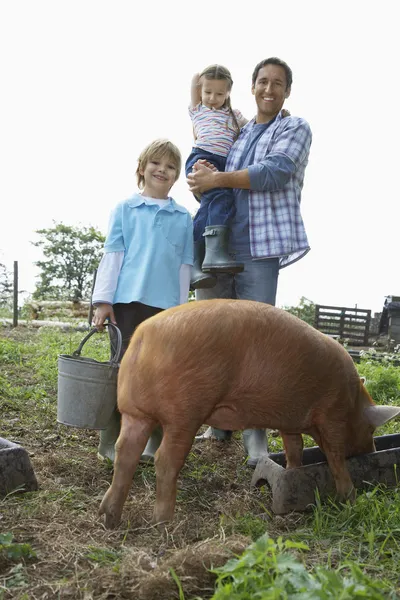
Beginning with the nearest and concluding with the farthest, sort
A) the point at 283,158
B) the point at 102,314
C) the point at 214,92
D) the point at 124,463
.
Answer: the point at 124,463
the point at 102,314
the point at 283,158
the point at 214,92

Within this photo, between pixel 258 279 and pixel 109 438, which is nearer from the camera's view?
pixel 109 438

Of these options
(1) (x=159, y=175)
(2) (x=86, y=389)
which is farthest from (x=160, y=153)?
(2) (x=86, y=389)

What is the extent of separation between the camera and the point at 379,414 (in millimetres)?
3320

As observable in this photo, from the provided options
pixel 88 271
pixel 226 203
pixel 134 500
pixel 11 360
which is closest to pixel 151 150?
pixel 226 203

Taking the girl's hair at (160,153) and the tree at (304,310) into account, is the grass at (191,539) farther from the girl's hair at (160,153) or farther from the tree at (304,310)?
the tree at (304,310)

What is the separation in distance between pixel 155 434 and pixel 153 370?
148 centimetres

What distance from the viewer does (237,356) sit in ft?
9.16

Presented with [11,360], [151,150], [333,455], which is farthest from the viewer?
[11,360]

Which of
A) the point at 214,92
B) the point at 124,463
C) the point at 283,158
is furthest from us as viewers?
the point at 214,92

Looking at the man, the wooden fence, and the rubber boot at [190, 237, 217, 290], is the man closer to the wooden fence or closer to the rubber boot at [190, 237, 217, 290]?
the rubber boot at [190, 237, 217, 290]

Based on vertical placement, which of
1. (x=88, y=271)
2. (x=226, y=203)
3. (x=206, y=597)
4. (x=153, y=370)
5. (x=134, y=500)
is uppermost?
(x=226, y=203)

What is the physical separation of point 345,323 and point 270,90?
54.4 feet

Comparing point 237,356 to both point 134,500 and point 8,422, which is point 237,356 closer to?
point 134,500

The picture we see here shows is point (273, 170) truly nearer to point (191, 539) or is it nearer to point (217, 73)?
point (217, 73)
